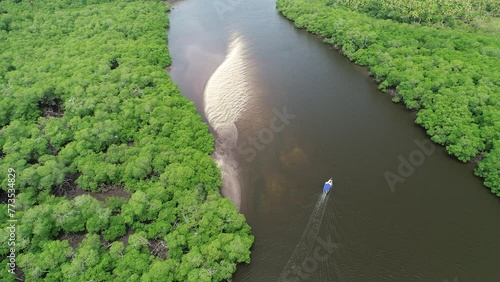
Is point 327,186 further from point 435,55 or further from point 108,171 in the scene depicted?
point 435,55

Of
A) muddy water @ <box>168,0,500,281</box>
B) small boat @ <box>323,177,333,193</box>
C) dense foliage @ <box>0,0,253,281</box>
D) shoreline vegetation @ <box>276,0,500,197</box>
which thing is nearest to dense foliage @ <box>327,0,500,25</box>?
shoreline vegetation @ <box>276,0,500,197</box>

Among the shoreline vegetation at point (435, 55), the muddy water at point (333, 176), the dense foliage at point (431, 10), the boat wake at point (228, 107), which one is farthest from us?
the dense foliage at point (431, 10)

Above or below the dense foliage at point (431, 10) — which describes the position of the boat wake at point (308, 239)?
below

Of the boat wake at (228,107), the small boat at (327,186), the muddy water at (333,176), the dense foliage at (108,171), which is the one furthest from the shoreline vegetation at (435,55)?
the dense foliage at (108,171)

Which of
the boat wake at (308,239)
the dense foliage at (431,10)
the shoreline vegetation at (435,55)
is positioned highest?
the dense foliage at (431,10)

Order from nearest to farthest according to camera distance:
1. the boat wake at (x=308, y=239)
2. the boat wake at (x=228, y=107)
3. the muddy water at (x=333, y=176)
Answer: the boat wake at (x=308, y=239)
the muddy water at (x=333, y=176)
the boat wake at (x=228, y=107)

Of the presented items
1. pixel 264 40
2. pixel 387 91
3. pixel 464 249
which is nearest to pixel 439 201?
pixel 464 249

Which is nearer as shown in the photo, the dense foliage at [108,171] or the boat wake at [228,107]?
the dense foliage at [108,171]

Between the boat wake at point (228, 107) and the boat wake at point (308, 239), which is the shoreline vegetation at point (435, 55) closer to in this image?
the boat wake at point (308, 239)
